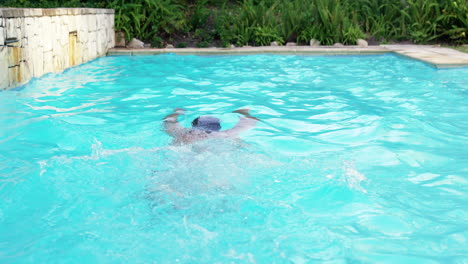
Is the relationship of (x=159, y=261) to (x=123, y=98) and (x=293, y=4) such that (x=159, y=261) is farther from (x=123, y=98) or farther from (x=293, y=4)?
(x=293, y=4)

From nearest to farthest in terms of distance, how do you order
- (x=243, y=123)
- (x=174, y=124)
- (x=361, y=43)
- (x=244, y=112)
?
(x=174, y=124)
(x=243, y=123)
(x=244, y=112)
(x=361, y=43)

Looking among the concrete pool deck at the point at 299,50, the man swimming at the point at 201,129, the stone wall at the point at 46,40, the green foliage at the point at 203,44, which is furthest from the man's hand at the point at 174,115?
the green foliage at the point at 203,44

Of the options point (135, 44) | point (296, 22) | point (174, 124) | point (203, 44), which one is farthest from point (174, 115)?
point (296, 22)

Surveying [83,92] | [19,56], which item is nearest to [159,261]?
[83,92]

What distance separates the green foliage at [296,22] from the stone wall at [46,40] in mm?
1074

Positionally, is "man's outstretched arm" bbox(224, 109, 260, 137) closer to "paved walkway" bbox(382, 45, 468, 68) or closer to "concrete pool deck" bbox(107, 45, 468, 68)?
"paved walkway" bbox(382, 45, 468, 68)

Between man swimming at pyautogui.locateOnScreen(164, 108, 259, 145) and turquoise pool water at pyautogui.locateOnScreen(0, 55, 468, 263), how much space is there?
0.11m

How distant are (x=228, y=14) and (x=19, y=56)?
22.1ft

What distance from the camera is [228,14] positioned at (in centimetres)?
A: 1253

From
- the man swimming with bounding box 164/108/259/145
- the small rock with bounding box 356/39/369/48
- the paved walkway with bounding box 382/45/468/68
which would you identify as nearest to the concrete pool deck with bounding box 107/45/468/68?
the paved walkway with bounding box 382/45/468/68

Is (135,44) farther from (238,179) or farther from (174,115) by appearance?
(238,179)

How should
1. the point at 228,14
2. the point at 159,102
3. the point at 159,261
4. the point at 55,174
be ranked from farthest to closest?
the point at 228,14 < the point at 159,102 < the point at 55,174 < the point at 159,261

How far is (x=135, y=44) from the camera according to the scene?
1154 cm

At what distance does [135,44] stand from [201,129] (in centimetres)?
754
